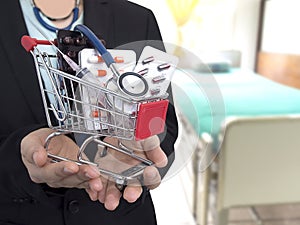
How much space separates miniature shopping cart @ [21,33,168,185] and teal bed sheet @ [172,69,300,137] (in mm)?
77

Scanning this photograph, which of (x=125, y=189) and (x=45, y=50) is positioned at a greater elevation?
(x=45, y=50)

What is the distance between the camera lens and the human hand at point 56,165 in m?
0.35

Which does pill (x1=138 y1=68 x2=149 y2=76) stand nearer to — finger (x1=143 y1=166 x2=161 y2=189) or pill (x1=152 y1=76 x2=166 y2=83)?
pill (x1=152 y1=76 x2=166 y2=83)

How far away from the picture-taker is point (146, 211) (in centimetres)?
64

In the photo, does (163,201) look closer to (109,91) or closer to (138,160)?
(138,160)

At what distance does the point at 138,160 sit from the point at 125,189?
1.6 inches

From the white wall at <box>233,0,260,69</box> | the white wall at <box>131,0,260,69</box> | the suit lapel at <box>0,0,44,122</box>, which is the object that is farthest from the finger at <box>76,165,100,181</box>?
the white wall at <box>233,0,260,69</box>

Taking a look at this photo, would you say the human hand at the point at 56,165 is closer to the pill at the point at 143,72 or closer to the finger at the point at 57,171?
the finger at the point at 57,171

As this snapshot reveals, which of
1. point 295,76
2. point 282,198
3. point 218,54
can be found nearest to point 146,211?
point 282,198

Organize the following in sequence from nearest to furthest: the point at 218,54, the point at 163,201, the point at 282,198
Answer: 1. the point at 282,198
2. the point at 163,201
3. the point at 218,54

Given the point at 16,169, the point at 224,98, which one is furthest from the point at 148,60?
the point at 224,98

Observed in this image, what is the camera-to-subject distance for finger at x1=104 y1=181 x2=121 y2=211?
394 millimetres

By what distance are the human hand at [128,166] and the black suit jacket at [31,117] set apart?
3cm

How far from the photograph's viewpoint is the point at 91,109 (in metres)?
0.36
